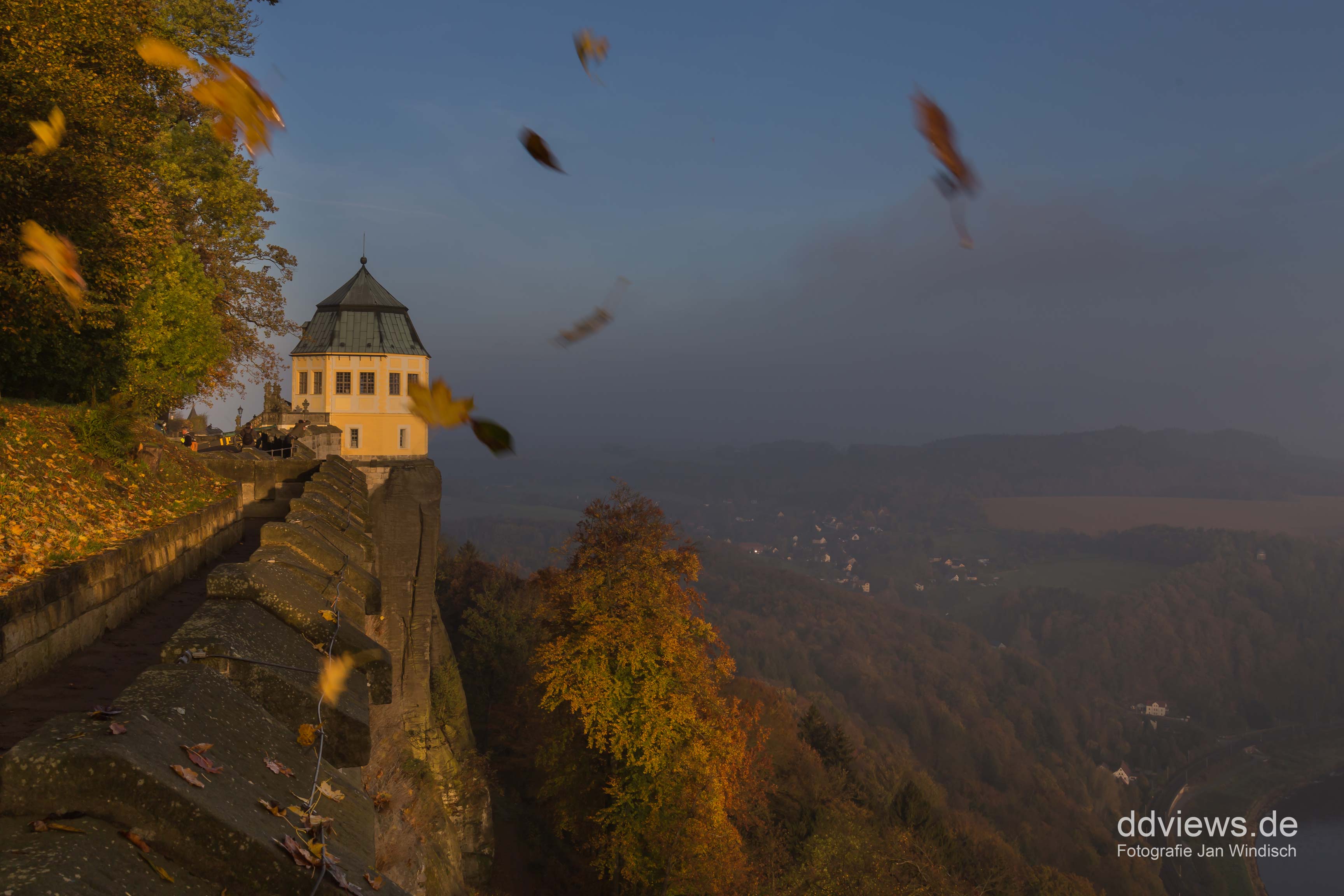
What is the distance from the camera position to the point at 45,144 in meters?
8.76

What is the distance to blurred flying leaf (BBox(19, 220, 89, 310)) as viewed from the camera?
8555mm

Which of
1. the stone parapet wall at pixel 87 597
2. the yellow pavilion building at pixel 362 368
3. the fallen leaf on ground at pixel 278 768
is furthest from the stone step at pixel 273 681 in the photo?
the yellow pavilion building at pixel 362 368

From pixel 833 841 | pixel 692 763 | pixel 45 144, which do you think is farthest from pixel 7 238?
pixel 833 841

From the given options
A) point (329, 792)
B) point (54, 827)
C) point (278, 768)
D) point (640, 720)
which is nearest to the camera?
point (54, 827)

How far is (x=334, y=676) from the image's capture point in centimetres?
349

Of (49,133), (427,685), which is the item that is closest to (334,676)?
(49,133)

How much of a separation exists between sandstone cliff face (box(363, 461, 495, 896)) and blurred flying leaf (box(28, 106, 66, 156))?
9.12 metres

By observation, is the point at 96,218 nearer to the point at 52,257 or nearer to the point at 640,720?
the point at 52,257

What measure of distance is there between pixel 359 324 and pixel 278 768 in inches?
1245

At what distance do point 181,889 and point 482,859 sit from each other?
2336 centimetres

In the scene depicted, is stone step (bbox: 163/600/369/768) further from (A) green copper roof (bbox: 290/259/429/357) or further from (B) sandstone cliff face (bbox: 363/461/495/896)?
(A) green copper roof (bbox: 290/259/429/357)

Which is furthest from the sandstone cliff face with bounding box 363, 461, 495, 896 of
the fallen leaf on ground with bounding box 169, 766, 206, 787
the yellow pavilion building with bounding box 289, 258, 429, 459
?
the fallen leaf on ground with bounding box 169, 766, 206, 787

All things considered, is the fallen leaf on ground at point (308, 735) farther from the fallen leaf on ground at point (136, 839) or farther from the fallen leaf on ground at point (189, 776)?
the fallen leaf on ground at point (136, 839)

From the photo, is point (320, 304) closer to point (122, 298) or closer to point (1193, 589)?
point (122, 298)
